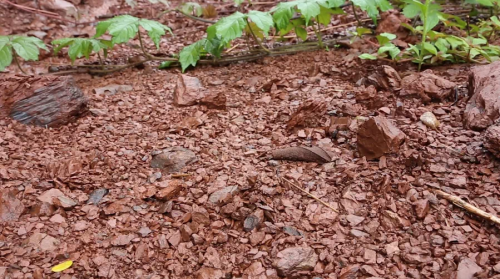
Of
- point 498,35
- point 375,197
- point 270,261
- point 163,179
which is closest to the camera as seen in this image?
point 270,261

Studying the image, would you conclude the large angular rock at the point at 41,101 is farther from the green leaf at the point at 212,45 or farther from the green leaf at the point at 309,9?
the green leaf at the point at 309,9

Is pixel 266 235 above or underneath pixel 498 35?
underneath

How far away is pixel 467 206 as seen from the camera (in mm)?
1389

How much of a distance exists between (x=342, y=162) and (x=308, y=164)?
0.13 metres

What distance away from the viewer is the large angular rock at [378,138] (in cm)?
161

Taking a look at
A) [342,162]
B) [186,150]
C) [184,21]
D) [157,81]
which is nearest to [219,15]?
[184,21]

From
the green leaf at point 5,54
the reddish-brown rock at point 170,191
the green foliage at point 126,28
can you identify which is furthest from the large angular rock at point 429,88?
the green leaf at point 5,54

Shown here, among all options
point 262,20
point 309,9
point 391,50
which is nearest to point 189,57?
point 262,20

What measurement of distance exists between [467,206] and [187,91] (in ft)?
4.29

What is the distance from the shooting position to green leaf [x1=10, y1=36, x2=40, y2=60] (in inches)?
85.7

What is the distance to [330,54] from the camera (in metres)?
2.47

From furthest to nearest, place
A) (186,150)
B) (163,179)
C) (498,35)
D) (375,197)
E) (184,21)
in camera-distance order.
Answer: (184,21), (498,35), (186,150), (163,179), (375,197)

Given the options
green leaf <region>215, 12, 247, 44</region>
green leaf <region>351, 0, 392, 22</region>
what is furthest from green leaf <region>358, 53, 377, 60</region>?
green leaf <region>215, 12, 247, 44</region>

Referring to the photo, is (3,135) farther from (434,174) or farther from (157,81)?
(434,174)
